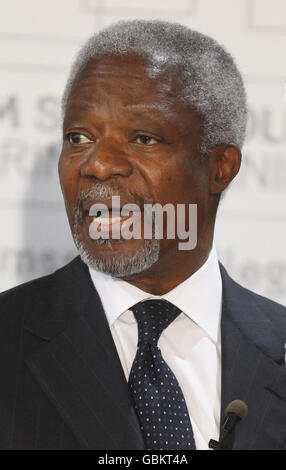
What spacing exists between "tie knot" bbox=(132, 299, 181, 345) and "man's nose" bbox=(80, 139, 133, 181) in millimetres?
275

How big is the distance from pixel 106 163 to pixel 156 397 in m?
0.45

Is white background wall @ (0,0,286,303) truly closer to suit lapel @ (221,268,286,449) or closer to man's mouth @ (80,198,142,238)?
suit lapel @ (221,268,286,449)

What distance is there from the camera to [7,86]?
2227 millimetres

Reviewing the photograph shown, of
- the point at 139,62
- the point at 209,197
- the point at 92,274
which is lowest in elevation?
the point at 92,274

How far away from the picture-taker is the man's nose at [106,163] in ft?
5.98

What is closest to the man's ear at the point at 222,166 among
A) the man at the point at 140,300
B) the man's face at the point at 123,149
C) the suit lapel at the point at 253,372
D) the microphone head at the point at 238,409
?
the man at the point at 140,300

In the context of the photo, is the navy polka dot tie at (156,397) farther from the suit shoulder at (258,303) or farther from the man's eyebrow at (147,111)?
the man's eyebrow at (147,111)

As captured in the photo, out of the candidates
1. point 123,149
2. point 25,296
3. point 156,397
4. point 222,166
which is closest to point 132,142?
point 123,149

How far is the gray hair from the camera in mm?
1918

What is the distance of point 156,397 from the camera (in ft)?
5.86

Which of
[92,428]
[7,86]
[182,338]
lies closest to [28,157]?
[7,86]

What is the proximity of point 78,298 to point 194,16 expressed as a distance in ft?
2.50
